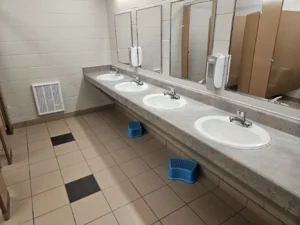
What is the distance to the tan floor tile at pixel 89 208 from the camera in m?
1.65

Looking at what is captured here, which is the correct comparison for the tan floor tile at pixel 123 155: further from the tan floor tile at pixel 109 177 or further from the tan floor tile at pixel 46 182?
the tan floor tile at pixel 46 182

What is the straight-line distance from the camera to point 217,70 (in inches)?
64.1

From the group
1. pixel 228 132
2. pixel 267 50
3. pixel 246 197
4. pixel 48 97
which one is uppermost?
pixel 267 50

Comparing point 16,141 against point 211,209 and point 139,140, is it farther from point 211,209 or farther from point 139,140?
point 211,209

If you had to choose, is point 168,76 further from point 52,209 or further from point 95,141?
point 52,209

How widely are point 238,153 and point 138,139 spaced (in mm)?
1884

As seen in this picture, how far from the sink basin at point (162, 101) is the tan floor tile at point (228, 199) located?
0.91m

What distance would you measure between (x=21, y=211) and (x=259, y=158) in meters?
1.93

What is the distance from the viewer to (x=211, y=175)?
6.58 ft

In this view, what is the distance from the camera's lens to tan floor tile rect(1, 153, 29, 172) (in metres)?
2.31

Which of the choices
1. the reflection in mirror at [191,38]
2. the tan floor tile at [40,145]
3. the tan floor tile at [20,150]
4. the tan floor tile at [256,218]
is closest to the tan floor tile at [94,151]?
the tan floor tile at [40,145]

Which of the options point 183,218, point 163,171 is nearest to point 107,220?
point 183,218

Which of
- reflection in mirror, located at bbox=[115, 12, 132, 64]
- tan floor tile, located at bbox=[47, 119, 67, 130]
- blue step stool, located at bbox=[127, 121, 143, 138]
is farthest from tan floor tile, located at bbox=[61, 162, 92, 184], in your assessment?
reflection in mirror, located at bbox=[115, 12, 132, 64]

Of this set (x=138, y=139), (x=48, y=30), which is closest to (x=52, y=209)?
(x=138, y=139)
